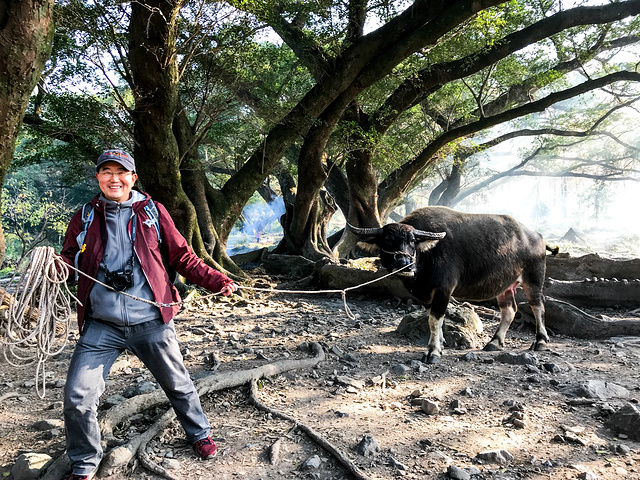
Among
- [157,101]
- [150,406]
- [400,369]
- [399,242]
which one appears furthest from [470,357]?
[157,101]

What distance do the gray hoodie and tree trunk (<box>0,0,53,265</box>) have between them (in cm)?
316

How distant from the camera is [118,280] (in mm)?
2613

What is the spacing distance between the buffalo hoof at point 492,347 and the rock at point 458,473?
3.19m

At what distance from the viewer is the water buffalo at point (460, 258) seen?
5230 millimetres

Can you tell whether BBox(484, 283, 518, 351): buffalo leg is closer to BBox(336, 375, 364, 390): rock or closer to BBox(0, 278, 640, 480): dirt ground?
BBox(0, 278, 640, 480): dirt ground

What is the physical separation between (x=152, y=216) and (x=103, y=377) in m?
1.05

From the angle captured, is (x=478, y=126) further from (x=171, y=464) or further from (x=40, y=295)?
(x=40, y=295)

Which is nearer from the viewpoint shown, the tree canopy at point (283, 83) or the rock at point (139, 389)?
the rock at point (139, 389)

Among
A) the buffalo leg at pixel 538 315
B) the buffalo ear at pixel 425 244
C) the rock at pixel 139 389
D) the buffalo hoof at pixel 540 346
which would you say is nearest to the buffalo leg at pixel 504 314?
the buffalo leg at pixel 538 315

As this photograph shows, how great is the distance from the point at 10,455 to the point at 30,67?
408cm

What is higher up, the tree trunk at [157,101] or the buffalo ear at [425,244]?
the tree trunk at [157,101]

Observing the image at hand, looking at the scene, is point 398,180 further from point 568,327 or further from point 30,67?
point 30,67

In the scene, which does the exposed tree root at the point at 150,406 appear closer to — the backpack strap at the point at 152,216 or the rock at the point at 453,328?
the backpack strap at the point at 152,216

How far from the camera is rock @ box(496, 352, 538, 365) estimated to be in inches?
188
